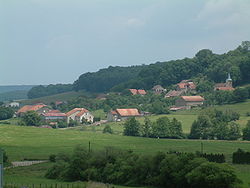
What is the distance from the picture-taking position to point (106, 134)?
294 feet

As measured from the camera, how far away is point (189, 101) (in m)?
126

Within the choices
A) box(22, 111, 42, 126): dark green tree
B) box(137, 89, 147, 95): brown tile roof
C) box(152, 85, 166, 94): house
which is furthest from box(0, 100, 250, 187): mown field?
box(152, 85, 166, 94): house

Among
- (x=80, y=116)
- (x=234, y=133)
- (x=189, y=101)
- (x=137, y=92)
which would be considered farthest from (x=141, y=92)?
(x=234, y=133)

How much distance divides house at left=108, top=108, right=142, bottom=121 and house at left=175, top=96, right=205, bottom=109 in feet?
33.9

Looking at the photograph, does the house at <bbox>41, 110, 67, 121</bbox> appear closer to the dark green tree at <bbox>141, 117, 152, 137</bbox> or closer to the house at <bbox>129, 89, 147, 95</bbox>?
the house at <bbox>129, 89, 147, 95</bbox>

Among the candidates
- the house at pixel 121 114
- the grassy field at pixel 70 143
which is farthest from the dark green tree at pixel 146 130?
the house at pixel 121 114

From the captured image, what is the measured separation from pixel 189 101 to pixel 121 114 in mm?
15866

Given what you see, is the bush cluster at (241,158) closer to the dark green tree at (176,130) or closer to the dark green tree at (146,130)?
the dark green tree at (176,130)

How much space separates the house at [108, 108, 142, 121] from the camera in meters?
120

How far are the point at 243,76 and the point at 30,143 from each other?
3129 inches

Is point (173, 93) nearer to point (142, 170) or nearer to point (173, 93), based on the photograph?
point (173, 93)

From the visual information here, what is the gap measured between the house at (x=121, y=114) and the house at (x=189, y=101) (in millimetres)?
10327

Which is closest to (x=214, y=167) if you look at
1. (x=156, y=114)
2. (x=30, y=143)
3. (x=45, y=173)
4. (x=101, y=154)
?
(x=101, y=154)

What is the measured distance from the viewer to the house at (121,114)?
4716 inches
